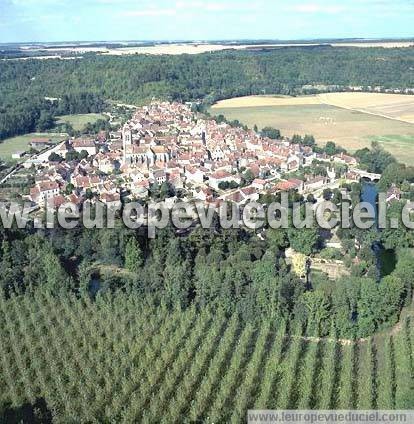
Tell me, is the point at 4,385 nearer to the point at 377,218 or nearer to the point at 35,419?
the point at 35,419

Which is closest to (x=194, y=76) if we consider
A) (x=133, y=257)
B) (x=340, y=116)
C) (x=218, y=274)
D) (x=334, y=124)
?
(x=340, y=116)

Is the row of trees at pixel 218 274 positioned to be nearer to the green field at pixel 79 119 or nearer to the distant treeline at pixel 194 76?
the green field at pixel 79 119

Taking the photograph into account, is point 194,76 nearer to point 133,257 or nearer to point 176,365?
point 133,257

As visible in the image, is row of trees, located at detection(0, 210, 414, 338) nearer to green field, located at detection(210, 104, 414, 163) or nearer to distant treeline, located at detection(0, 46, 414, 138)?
green field, located at detection(210, 104, 414, 163)

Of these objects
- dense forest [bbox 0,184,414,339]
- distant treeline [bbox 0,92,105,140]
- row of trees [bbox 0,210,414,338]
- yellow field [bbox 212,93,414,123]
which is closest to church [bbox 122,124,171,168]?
dense forest [bbox 0,184,414,339]

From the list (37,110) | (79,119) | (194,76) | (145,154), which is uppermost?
(194,76)

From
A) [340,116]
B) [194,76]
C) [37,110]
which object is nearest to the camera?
[340,116]

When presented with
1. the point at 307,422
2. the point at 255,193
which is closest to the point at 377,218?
the point at 255,193
